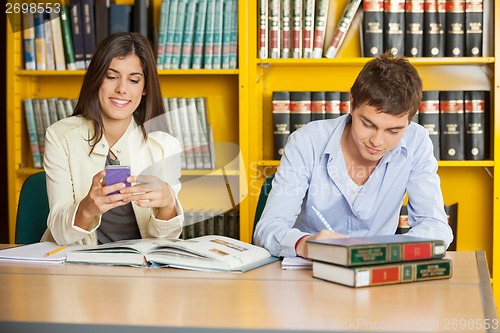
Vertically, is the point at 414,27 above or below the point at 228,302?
above

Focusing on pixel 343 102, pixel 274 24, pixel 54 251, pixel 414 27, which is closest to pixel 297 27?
pixel 274 24

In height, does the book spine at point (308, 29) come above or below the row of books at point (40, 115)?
above

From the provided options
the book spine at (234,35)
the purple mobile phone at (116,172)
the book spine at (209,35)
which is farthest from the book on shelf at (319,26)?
the purple mobile phone at (116,172)

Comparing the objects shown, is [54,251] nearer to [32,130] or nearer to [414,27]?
[32,130]

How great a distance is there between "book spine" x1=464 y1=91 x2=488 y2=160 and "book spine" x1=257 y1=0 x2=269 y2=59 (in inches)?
35.2

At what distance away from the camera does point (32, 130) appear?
10.7ft

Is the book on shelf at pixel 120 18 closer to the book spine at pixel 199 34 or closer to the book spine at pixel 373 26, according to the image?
the book spine at pixel 199 34

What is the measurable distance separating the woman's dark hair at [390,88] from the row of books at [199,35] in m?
1.31

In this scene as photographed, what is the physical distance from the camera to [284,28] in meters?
3.10

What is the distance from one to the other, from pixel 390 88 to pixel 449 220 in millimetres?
1389

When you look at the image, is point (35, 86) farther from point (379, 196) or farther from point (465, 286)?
point (465, 286)

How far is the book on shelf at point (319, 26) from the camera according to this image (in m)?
3.09

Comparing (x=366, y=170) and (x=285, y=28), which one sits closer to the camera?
(x=366, y=170)

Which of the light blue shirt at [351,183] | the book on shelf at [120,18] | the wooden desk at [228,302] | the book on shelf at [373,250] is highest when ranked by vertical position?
the book on shelf at [120,18]
